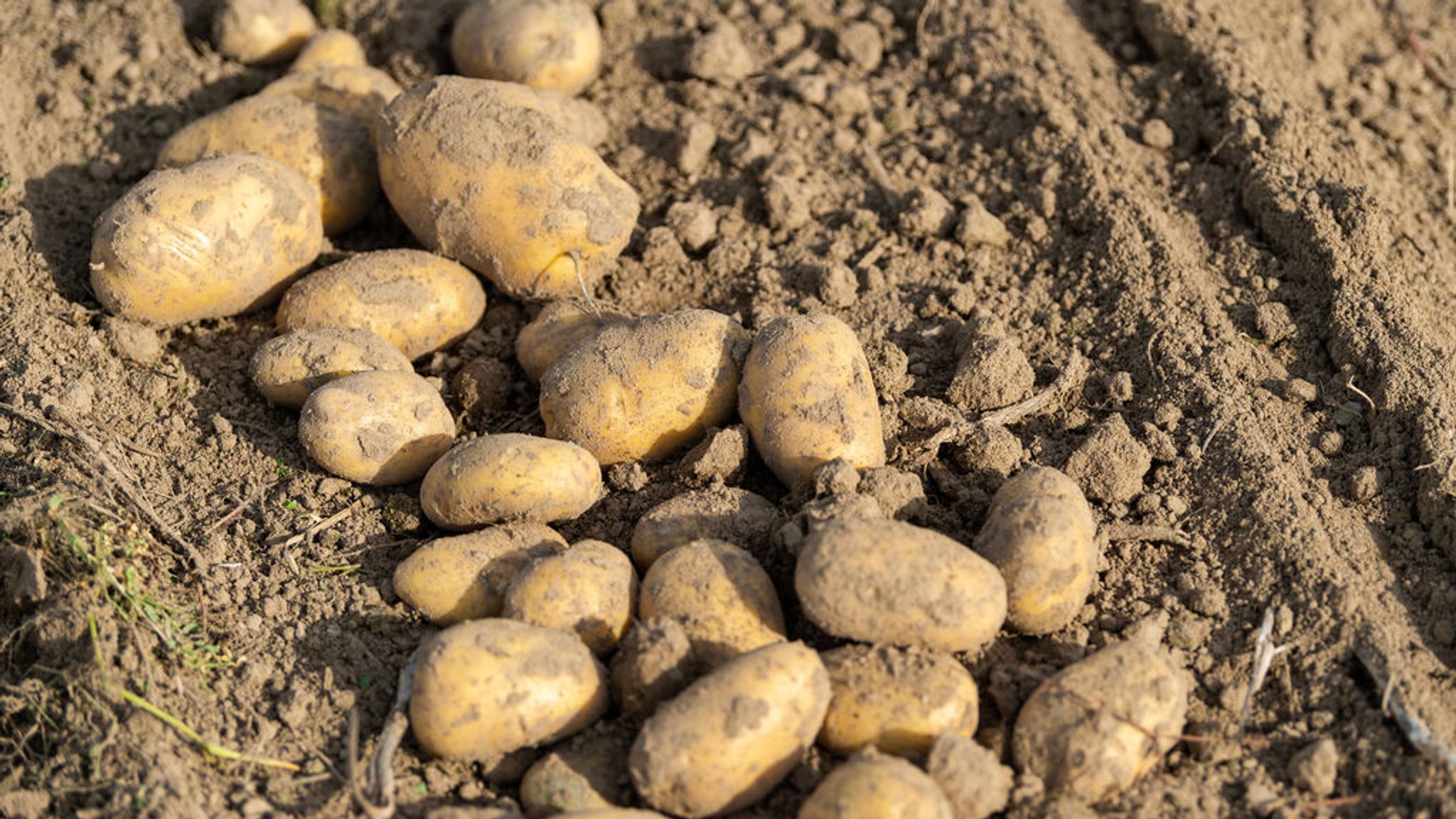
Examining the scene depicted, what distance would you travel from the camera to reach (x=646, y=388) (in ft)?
10.8

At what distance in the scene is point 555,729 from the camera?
271 cm

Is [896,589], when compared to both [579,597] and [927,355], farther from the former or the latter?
[927,355]

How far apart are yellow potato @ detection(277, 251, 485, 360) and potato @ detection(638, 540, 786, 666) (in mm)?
1270

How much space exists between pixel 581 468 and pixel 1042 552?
113 cm

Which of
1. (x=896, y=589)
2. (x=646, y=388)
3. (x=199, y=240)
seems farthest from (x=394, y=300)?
(x=896, y=589)

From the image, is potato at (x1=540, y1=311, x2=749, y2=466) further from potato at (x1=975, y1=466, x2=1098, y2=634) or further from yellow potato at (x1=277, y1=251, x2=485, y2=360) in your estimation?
potato at (x1=975, y1=466, x2=1098, y2=634)

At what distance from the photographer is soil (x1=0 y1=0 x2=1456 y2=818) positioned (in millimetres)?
2734

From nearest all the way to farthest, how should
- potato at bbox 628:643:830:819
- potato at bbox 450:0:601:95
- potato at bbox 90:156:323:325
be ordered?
potato at bbox 628:643:830:819 < potato at bbox 90:156:323:325 < potato at bbox 450:0:601:95

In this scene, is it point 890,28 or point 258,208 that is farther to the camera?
point 890,28

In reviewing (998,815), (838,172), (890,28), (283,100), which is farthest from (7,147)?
(998,815)

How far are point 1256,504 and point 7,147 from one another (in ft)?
13.0

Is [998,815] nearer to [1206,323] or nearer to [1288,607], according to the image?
[1288,607]

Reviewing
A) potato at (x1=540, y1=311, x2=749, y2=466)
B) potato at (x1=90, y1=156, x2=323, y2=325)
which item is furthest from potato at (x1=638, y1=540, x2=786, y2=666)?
potato at (x1=90, y1=156, x2=323, y2=325)

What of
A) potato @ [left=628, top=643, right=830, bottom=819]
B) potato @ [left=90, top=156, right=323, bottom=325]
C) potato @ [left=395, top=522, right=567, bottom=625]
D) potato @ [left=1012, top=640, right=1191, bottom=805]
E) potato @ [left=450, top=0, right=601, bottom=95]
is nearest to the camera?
potato @ [left=628, top=643, right=830, bottom=819]
